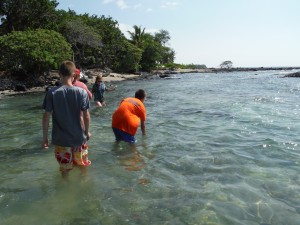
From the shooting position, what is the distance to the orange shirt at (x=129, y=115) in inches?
310

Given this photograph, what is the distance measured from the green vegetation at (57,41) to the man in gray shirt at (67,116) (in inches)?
976

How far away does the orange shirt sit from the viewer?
7.88 m

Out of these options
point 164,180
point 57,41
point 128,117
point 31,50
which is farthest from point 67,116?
point 57,41

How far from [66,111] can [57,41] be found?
2805 centimetres

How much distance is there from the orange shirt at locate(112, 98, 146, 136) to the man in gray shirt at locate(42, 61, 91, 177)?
2.32 metres

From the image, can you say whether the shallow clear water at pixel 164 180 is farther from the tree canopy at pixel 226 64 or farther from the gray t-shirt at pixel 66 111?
the tree canopy at pixel 226 64

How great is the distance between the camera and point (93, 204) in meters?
5.34

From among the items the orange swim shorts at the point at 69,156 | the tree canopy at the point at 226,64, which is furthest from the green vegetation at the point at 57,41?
the tree canopy at the point at 226,64

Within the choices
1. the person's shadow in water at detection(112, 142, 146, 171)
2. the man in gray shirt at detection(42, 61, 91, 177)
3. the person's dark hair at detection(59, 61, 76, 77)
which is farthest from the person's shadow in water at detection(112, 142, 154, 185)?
the person's dark hair at detection(59, 61, 76, 77)

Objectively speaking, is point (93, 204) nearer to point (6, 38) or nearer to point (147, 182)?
point (147, 182)

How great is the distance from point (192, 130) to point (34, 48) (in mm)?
22054

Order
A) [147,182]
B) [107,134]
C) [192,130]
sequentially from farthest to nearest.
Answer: [192,130] → [107,134] → [147,182]

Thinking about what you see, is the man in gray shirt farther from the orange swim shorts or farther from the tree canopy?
the tree canopy

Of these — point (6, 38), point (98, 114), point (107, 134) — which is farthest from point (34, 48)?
point (107, 134)
